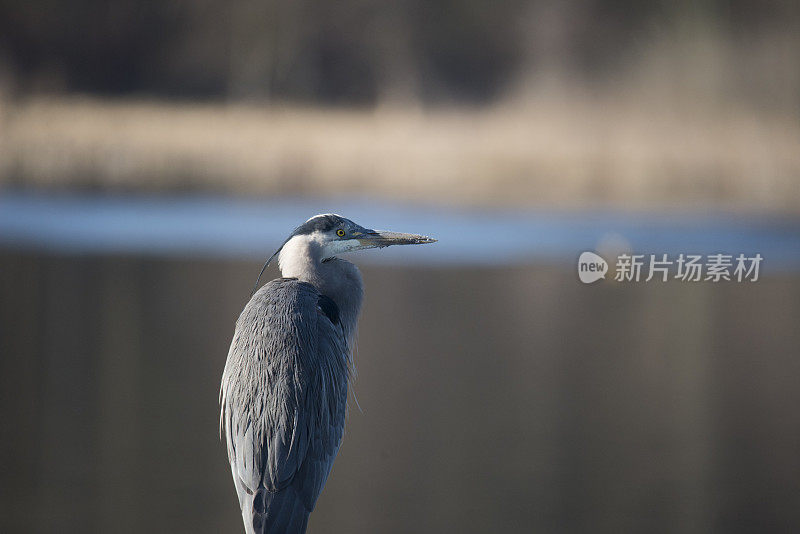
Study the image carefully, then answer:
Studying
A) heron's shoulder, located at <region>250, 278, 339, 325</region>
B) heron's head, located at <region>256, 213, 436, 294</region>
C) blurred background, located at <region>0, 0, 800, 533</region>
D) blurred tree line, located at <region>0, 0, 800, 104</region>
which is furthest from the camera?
blurred tree line, located at <region>0, 0, 800, 104</region>

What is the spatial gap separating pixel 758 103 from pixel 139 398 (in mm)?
16705

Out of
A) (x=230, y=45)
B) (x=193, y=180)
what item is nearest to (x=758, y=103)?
(x=230, y=45)

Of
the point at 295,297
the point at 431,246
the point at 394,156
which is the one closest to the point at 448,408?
the point at 295,297

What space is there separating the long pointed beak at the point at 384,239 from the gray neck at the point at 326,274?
0.13 metres

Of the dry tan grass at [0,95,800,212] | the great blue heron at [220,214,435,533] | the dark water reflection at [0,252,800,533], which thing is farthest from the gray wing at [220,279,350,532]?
the dry tan grass at [0,95,800,212]

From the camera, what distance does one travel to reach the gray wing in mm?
3809

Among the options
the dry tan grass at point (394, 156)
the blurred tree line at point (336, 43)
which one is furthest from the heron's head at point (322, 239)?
the blurred tree line at point (336, 43)

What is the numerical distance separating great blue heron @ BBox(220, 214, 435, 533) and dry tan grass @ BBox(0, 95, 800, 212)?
32.3ft

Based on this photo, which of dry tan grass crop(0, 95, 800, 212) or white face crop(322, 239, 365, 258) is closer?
white face crop(322, 239, 365, 258)

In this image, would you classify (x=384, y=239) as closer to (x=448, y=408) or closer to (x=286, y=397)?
(x=286, y=397)

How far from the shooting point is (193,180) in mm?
15438

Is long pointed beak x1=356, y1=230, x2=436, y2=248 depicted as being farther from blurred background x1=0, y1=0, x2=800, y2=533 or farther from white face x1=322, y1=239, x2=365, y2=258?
blurred background x1=0, y1=0, x2=800, y2=533

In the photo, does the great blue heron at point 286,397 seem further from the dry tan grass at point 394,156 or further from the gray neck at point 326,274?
the dry tan grass at point 394,156

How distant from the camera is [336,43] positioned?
22.4m
